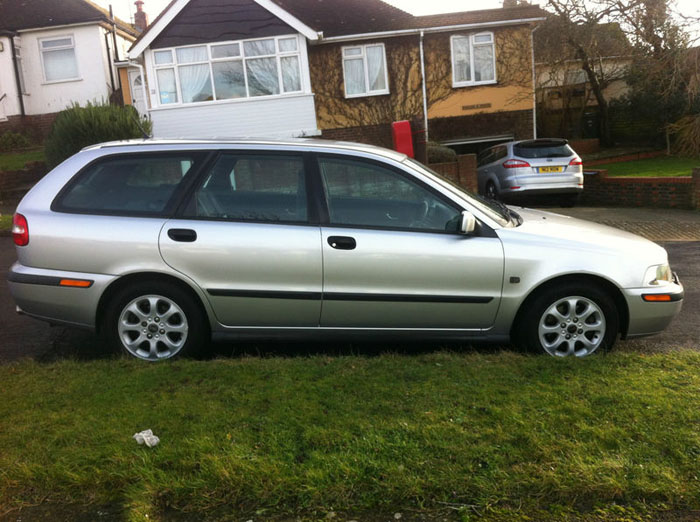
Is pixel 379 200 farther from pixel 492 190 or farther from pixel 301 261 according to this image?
pixel 492 190

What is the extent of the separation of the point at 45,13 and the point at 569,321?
2581 cm

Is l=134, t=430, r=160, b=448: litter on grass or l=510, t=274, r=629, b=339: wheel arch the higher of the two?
l=510, t=274, r=629, b=339: wheel arch

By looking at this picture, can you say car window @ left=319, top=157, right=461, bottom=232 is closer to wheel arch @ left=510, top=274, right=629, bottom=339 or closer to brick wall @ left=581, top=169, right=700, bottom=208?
wheel arch @ left=510, top=274, right=629, bottom=339

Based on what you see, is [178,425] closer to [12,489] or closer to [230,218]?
[12,489]

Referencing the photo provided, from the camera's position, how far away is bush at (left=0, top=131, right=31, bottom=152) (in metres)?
23.1

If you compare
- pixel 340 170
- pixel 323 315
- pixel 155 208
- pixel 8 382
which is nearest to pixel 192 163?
pixel 155 208

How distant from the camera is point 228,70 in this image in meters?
20.0

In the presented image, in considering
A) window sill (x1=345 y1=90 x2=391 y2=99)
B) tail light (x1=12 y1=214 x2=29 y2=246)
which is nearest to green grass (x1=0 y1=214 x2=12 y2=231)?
tail light (x1=12 y1=214 x2=29 y2=246)

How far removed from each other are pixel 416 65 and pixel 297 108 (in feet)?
14.5

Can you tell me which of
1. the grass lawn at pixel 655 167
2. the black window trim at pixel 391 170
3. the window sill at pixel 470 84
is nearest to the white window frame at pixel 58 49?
the window sill at pixel 470 84

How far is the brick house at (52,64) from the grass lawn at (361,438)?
2258 cm

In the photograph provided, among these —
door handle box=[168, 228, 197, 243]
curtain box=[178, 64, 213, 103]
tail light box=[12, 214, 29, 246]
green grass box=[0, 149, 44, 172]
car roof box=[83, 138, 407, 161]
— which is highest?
curtain box=[178, 64, 213, 103]

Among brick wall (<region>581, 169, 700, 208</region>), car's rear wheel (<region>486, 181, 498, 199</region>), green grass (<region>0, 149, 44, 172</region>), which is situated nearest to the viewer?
brick wall (<region>581, 169, 700, 208</region>)

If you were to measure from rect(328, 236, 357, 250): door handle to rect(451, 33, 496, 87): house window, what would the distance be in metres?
18.3
